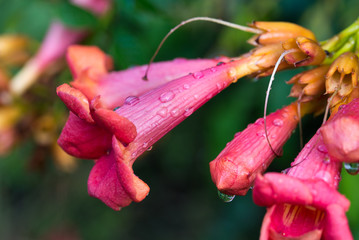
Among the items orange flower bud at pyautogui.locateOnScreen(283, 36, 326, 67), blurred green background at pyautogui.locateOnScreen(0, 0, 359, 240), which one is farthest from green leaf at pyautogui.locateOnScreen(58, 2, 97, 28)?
orange flower bud at pyautogui.locateOnScreen(283, 36, 326, 67)

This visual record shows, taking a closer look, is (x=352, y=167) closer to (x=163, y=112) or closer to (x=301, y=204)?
(x=301, y=204)

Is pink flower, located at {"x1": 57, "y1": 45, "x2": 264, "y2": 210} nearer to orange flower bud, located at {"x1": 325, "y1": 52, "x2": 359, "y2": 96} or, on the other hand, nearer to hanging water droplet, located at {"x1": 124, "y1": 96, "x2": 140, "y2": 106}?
hanging water droplet, located at {"x1": 124, "y1": 96, "x2": 140, "y2": 106}

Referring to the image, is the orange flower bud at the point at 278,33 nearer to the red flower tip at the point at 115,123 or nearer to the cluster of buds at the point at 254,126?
the cluster of buds at the point at 254,126

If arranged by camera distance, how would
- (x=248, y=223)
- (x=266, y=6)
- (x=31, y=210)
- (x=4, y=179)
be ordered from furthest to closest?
(x=31, y=210), (x=4, y=179), (x=248, y=223), (x=266, y=6)

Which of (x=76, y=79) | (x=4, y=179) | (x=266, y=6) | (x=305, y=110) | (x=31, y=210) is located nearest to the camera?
(x=305, y=110)

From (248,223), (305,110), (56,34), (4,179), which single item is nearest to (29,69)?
A: (56,34)

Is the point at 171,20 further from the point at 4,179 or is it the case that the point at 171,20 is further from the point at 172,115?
the point at 4,179
